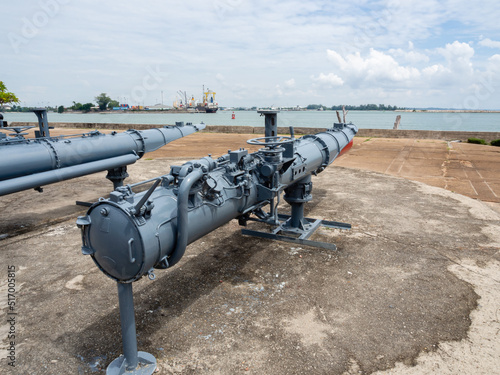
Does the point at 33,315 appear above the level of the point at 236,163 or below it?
below

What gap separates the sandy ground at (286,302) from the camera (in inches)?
175

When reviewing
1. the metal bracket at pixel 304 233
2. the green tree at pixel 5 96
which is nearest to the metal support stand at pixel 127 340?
the metal bracket at pixel 304 233

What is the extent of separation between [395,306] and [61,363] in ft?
16.1

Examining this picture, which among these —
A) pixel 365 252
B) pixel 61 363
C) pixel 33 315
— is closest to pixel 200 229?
pixel 61 363

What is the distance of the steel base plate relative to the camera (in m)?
4.12

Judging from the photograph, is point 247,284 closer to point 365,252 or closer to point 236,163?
point 236,163

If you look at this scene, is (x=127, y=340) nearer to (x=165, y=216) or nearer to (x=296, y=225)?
(x=165, y=216)

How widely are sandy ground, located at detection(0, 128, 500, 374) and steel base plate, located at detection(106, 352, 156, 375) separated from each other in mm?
161

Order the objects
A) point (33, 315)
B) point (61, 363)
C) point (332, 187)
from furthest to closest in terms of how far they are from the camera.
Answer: point (332, 187)
point (33, 315)
point (61, 363)

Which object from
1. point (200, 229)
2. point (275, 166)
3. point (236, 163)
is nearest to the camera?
point (200, 229)

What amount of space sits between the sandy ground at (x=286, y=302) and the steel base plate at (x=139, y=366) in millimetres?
161

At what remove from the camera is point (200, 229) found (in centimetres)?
489

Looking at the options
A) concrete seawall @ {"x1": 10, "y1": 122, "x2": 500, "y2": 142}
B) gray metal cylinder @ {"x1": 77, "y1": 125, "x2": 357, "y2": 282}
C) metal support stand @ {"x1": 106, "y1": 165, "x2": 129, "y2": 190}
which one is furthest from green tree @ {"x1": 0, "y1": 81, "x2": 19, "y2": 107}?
gray metal cylinder @ {"x1": 77, "y1": 125, "x2": 357, "y2": 282}

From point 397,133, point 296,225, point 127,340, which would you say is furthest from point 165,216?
point 397,133
